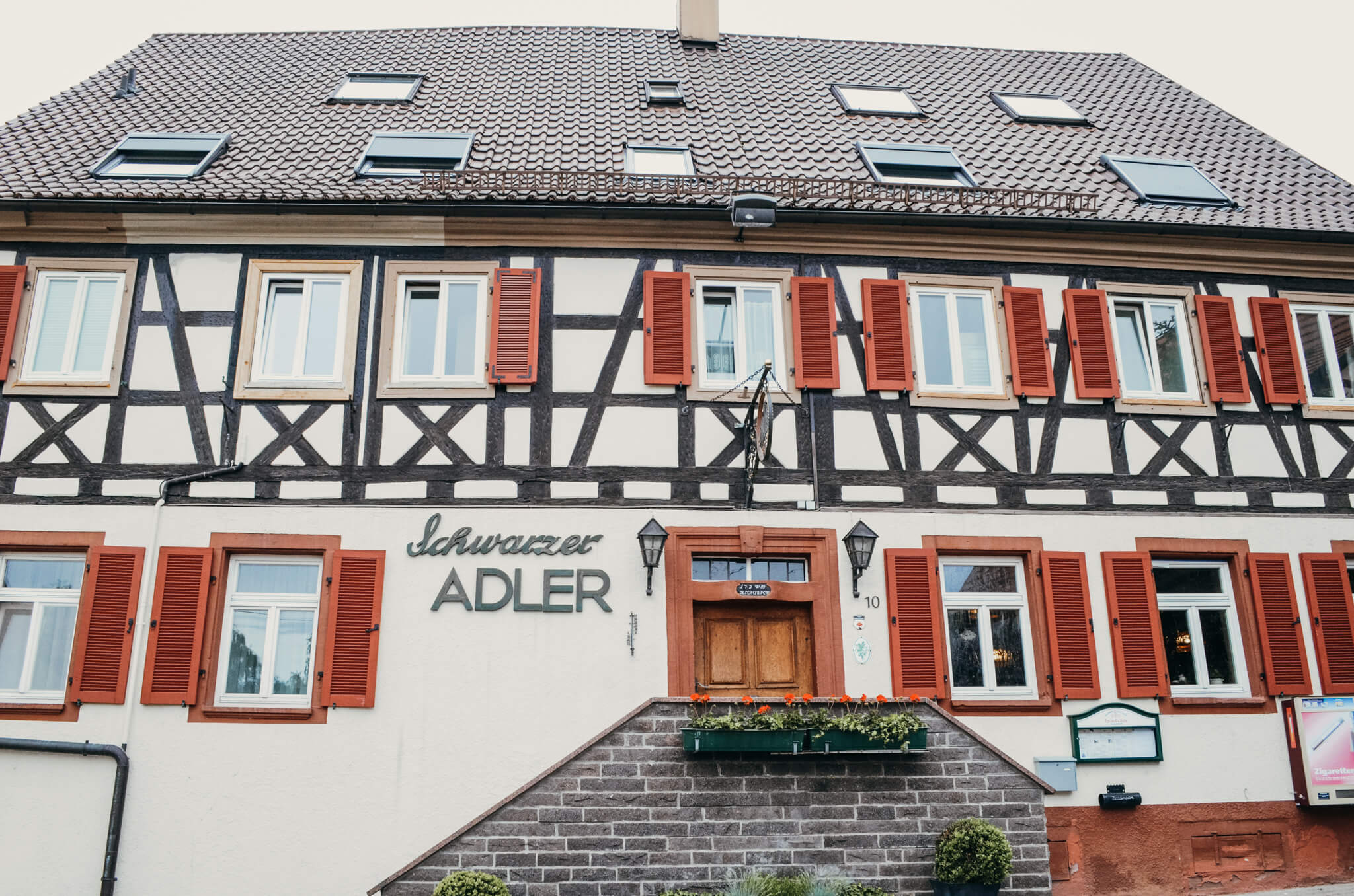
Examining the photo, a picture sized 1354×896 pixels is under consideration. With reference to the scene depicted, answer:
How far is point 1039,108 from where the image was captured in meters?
14.8

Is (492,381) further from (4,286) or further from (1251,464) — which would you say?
(1251,464)

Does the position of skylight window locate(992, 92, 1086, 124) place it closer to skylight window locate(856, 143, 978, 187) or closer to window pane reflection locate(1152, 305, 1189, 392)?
skylight window locate(856, 143, 978, 187)

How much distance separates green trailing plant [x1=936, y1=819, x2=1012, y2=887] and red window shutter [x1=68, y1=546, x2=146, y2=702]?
7246 mm

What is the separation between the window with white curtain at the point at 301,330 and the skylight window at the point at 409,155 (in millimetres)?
1554

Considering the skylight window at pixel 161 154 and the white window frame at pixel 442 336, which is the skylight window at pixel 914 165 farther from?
the skylight window at pixel 161 154

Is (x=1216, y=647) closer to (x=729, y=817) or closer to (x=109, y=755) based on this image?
(x=729, y=817)

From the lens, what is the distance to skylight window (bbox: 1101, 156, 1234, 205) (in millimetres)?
12461

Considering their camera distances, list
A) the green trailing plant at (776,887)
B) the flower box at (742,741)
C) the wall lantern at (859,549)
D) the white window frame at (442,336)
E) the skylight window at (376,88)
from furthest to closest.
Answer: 1. the skylight window at (376,88)
2. the white window frame at (442,336)
3. the wall lantern at (859,549)
4. the flower box at (742,741)
5. the green trailing plant at (776,887)

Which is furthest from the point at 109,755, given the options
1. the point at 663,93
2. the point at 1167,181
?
the point at 1167,181

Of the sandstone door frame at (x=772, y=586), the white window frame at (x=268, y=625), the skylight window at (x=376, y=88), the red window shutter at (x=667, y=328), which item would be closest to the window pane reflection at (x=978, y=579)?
the sandstone door frame at (x=772, y=586)

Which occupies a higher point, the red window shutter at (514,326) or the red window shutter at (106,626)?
the red window shutter at (514,326)

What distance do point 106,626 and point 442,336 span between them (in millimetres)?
4097

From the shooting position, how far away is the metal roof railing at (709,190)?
439 inches

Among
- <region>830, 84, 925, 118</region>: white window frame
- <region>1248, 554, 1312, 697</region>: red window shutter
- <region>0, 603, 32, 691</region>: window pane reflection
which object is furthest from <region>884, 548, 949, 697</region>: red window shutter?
<region>0, 603, 32, 691</region>: window pane reflection
